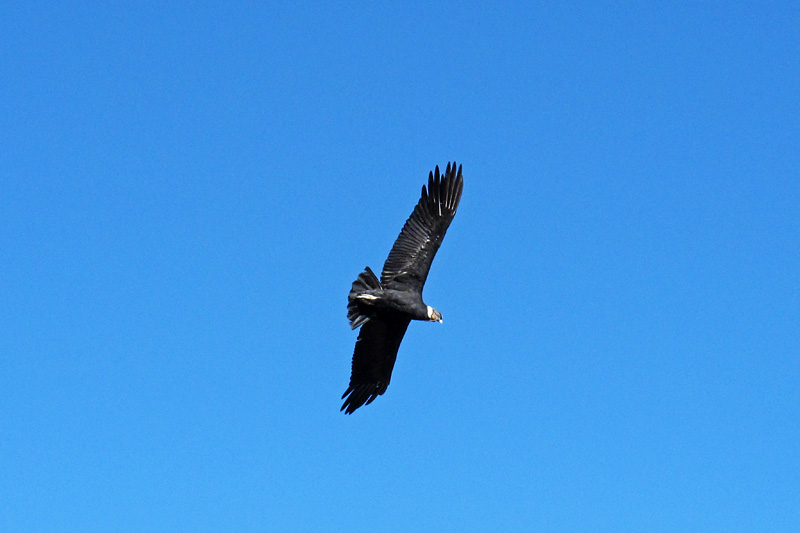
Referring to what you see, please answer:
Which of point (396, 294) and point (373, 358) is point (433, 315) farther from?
point (373, 358)

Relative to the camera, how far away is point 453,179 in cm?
2550

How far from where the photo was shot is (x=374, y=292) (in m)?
23.3

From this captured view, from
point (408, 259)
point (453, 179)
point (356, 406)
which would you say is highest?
point (453, 179)

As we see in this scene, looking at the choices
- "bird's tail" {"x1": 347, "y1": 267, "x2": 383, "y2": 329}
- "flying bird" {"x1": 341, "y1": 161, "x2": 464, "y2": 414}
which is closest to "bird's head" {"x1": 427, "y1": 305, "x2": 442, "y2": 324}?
"flying bird" {"x1": 341, "y1": 161, "x2": 464, "y2": 414}

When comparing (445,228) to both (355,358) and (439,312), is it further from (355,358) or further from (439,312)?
(355,358)

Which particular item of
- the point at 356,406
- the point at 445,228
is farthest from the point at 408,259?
the point at 356,406

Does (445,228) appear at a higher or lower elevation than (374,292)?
higher

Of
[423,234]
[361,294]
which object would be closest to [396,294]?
[361,294]

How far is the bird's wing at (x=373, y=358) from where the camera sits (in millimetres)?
24766

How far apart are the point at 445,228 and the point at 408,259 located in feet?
3.95

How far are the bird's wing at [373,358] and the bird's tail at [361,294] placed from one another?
859mm

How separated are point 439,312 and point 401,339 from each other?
→ 1395 millimetres

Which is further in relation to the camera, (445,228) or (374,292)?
(445,228)

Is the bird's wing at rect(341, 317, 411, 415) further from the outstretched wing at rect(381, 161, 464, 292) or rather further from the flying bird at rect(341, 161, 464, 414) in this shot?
the outstretched wing at rect(381, 161, 464, 292)
